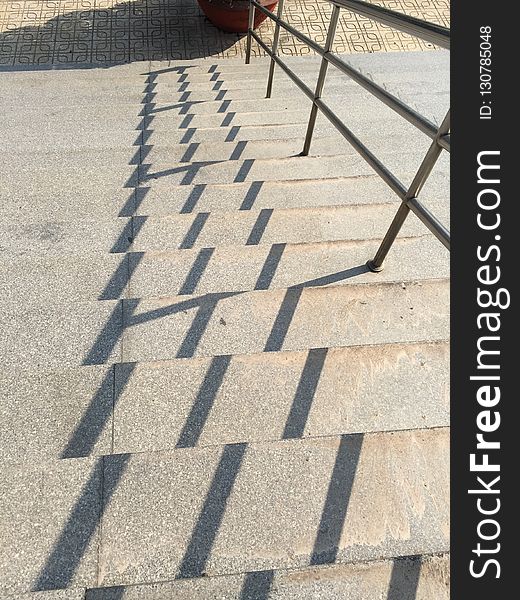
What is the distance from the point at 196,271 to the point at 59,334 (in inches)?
20.8

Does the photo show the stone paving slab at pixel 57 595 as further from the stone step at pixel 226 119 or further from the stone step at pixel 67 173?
the stone step at pixel 226 119

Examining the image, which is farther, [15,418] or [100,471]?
[15,418]

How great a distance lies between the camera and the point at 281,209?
232 centimetres

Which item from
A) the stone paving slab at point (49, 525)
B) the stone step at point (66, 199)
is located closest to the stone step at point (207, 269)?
the stone step at point (66, 199)

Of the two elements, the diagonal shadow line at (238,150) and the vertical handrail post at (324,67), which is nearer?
the vertical handrail post at (324,67)

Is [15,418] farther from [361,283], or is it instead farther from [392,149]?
[392,149]

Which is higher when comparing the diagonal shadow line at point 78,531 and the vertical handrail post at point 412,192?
the vertical handrail post at point 412,192

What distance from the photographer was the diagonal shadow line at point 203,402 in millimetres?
1322

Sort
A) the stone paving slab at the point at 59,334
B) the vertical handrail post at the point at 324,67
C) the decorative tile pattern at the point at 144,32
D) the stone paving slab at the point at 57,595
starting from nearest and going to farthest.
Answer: the stone paving slab at the point at 57,595 → the stone paving slab at the point at 59,334 → the vertical handrail post at the point at 324,67 → the decorative tile pattern at the point at 144,32

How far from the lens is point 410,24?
1.48m

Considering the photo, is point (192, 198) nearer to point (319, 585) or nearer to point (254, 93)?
point (319, 585)

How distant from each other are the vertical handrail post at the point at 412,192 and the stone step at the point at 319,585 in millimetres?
1044

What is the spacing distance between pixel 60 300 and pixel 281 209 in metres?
1.04

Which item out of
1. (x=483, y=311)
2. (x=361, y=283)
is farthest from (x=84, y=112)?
(x=483, y=311)
